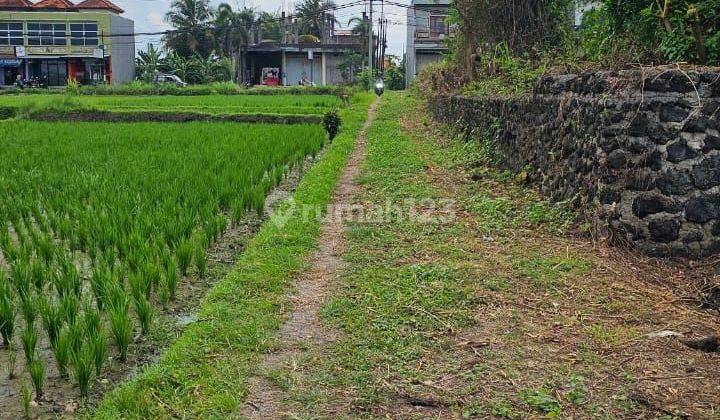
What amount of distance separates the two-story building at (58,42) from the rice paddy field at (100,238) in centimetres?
3524

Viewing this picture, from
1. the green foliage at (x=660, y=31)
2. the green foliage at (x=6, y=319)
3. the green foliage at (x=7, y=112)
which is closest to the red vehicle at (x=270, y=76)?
the green foliage at (x=7, y=112)

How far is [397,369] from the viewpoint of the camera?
343cm

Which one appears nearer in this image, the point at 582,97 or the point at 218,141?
the point at 582,97

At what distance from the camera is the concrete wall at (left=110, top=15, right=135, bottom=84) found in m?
45.7

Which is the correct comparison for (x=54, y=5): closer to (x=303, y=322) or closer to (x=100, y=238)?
(x=100, y=238)

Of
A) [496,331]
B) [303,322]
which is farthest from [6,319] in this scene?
[496,331]

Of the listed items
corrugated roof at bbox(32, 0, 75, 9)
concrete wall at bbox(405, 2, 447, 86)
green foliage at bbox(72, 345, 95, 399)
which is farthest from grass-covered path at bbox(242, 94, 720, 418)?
corrugated roof at bbox(32, 0, 75, 9)

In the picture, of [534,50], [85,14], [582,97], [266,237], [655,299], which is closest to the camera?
[655,299]

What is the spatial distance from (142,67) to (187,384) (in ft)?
154

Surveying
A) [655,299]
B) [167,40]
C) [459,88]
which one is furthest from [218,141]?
[167,40]

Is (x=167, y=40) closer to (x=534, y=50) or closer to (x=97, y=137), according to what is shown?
(x=97, y=137)

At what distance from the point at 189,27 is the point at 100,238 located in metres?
46.2

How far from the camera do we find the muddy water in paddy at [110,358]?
3.11 metres

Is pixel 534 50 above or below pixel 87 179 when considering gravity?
above
